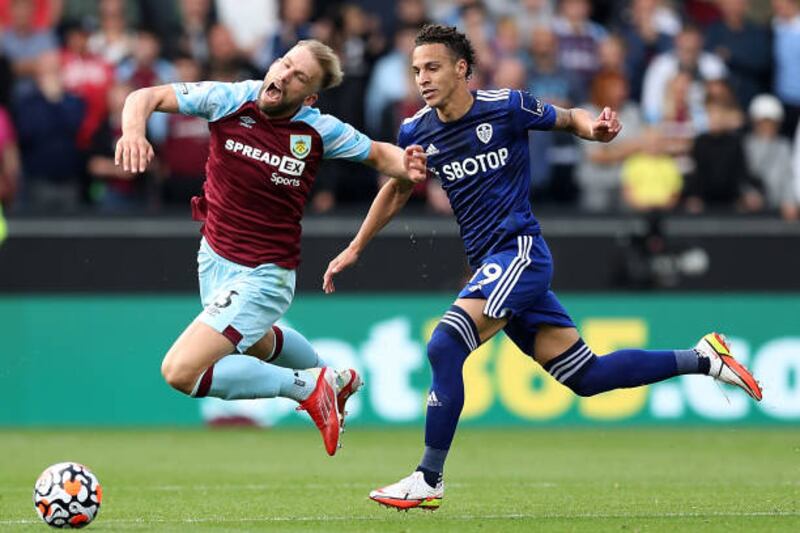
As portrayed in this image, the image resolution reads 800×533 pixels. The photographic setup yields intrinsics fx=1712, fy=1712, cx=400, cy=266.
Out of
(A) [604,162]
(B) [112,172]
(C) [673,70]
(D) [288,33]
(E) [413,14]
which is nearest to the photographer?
(B) [112,172]

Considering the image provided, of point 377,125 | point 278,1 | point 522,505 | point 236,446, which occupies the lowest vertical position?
point 236,446

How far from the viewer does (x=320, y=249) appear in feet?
56.2

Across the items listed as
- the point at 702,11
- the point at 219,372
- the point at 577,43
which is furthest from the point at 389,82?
the point at 219,372

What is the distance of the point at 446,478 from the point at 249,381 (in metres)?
2.91

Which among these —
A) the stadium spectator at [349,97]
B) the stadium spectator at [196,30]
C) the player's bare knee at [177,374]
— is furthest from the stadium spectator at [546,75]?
the player's bare knee at [177,374]

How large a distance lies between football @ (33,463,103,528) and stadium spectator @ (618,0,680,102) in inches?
459

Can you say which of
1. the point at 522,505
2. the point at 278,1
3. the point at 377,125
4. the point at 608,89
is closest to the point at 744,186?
the point at 608,89

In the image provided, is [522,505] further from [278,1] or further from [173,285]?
[278,1]

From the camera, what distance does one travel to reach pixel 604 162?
60.5ft

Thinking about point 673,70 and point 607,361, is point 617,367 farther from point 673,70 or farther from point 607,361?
point 673,70

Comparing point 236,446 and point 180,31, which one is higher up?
point 180,31

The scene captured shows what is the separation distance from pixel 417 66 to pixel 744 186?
9162mm

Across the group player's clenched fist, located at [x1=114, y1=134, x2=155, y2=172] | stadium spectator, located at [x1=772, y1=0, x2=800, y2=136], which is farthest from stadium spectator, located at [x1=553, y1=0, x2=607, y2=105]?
player's clenched fist, located at [x1=114, y1=134, x2=155, y2=172]

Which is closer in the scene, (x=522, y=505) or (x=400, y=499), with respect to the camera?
(x=400, y=499)
